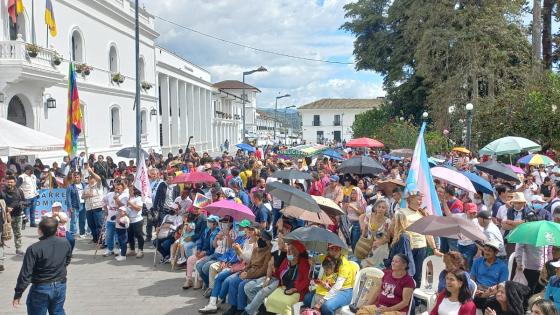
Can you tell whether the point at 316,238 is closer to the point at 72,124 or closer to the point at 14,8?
the point at 72,124

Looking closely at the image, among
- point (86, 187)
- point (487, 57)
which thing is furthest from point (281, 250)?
point (487, 57)

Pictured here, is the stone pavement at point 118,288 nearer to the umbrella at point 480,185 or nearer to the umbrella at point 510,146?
the umbrella at point 480,185

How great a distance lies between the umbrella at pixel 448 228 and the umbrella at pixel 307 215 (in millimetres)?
1977

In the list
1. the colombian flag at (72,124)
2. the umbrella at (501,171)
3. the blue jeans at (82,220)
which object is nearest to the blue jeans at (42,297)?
the blue jeans at (82,220)

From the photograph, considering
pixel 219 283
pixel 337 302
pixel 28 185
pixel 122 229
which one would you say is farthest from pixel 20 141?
pixel 337 302

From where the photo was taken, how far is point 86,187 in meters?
12.3

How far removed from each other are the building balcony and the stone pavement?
7956 millimetres

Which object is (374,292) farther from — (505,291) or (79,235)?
(79,235)

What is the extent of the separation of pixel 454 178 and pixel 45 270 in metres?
6.36

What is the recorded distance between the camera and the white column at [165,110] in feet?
133

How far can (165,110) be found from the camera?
41.4 meters

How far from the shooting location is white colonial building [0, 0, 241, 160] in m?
18.4

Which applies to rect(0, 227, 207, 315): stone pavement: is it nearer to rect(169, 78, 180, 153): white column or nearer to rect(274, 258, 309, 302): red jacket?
rect(274, 258, 309, 302): red jacket

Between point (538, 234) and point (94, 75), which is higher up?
point (94, 75)
